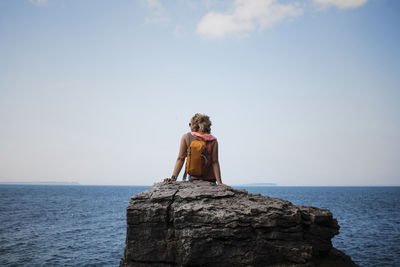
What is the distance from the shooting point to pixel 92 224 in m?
38.8

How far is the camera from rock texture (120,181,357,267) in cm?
620

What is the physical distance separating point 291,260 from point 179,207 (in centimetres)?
290

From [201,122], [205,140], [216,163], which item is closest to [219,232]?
[216,163]

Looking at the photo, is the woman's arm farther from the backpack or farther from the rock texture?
the rock texture

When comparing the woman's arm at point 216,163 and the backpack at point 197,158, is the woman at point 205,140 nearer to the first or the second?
the woman's arm at point 216,163

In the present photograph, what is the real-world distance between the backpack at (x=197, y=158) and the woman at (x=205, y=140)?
103mm

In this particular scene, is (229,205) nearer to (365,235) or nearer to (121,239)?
(121,239)

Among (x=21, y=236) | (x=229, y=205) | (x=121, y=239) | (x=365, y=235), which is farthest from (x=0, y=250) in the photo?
(x=365, y=235)

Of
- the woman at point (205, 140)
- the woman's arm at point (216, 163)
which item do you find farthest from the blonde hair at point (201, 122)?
the woman's arm at point (216, 163)

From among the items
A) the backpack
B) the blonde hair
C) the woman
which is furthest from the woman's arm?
the blonde hair

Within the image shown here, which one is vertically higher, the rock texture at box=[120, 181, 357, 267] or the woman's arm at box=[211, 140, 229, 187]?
the woman's arm at box=[211, 140, 229, 187]

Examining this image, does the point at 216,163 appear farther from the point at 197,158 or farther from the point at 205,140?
the point at 205,140

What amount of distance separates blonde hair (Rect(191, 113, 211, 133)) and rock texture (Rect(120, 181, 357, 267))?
1.81 m

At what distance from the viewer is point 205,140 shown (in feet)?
24.1
